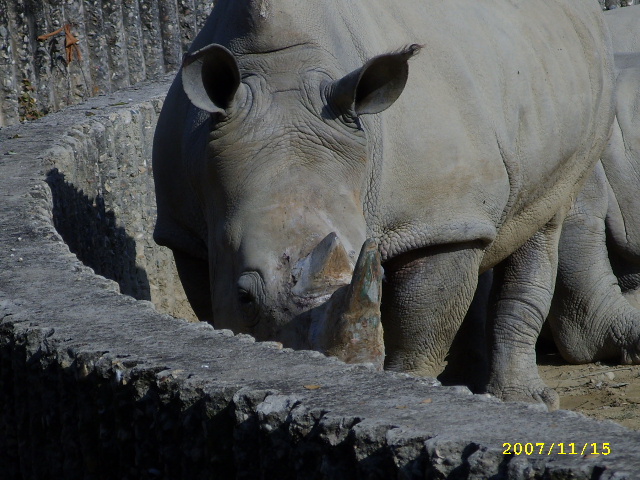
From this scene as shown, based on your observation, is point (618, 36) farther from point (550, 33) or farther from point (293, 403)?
point (293, 403)

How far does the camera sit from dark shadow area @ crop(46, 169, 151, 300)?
5.39m

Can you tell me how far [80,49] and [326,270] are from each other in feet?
19.6

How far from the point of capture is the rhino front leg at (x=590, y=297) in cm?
697

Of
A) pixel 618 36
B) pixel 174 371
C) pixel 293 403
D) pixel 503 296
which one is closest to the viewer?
pixel 293 403

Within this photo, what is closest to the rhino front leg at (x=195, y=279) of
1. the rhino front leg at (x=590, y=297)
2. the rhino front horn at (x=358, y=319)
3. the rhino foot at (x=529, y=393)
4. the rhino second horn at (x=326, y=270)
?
the rhino second horn at (x=326, y=270)

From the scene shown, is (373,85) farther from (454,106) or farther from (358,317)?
(358,317)

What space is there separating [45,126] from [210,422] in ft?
14.8

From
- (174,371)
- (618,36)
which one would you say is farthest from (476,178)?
(618,36)

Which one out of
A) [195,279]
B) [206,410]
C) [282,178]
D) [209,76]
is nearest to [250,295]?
[282,178]

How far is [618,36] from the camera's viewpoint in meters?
8.93

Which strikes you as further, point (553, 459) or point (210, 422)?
point (210, 422)

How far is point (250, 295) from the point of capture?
389cm
